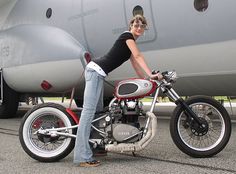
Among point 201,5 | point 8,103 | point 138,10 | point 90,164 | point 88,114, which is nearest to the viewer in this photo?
point 90,164

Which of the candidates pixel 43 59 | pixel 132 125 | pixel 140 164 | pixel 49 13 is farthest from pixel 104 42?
pixel 140 164

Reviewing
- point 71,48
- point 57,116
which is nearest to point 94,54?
point 71,48

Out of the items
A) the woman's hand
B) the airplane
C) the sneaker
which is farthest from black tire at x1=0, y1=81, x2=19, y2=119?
the woman's hand

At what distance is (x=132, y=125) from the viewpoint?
14.6ft

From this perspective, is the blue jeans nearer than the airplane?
Yes

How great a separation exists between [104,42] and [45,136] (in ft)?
11.0

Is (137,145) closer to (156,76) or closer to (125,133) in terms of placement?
(125,133)

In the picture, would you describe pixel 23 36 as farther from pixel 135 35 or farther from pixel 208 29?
pixel 135 35

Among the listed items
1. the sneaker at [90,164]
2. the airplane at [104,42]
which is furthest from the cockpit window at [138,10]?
the sneaker at [90,164]

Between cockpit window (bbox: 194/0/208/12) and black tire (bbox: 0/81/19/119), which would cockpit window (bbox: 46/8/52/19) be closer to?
black tire (bbox: 0/81/19/119)

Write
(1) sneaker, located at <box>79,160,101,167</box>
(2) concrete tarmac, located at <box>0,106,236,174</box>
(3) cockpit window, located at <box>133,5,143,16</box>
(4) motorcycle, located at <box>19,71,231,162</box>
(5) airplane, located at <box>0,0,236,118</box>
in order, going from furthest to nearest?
(3) cockpit window, located at <box>133,5,143,16</box>
(5) airplane, located at <box>0,0,236,118</box>
(4) motorcycle, located at <box>19,71,231,162</box>
(1) sneaker, located at <box>79,160,101,167</box>
(2) concrete tarmac, located at <box>0,106,236,174</box>

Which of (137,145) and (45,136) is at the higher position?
(45,136)

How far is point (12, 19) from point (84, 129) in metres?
6.12

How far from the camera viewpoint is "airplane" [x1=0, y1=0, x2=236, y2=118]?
6066mm
